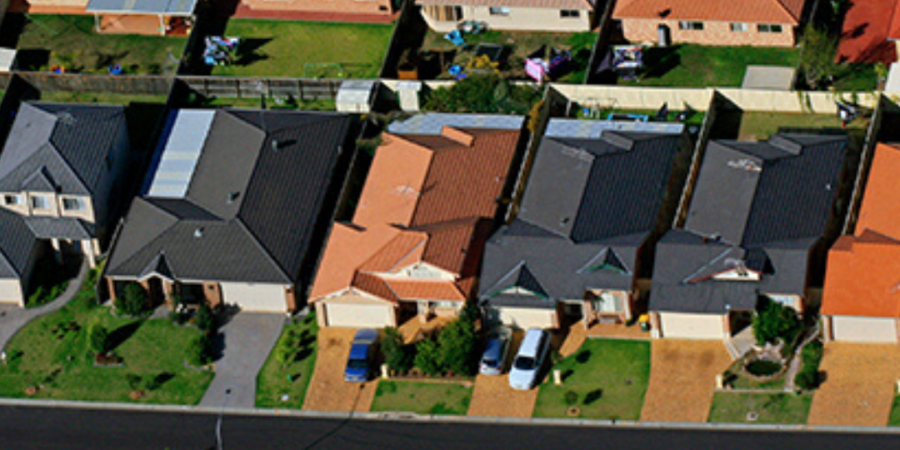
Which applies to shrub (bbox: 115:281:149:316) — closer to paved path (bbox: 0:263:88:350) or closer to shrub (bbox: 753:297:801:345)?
paved path (bbox: 0:263:88:350)

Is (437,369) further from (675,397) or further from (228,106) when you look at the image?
(228,106)

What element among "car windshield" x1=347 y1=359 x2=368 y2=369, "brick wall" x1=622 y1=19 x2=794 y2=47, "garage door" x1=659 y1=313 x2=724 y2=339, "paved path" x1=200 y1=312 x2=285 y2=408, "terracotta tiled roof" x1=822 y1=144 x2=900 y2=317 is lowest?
"paved path" x1=200 y1=312 x2=285 y2=408

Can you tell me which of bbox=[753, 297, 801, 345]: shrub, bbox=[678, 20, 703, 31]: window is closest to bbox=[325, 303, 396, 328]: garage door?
bbox=[753, 297, 801, 345]: shrub

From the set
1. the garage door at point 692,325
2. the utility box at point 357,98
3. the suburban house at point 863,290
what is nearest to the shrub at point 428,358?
the garage door at point 692,325

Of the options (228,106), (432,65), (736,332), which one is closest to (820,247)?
(736,332)

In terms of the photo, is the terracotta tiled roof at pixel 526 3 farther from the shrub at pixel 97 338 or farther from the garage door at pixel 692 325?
the shrub at pixel 97 338

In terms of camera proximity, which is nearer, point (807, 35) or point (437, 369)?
point (437, 369)
